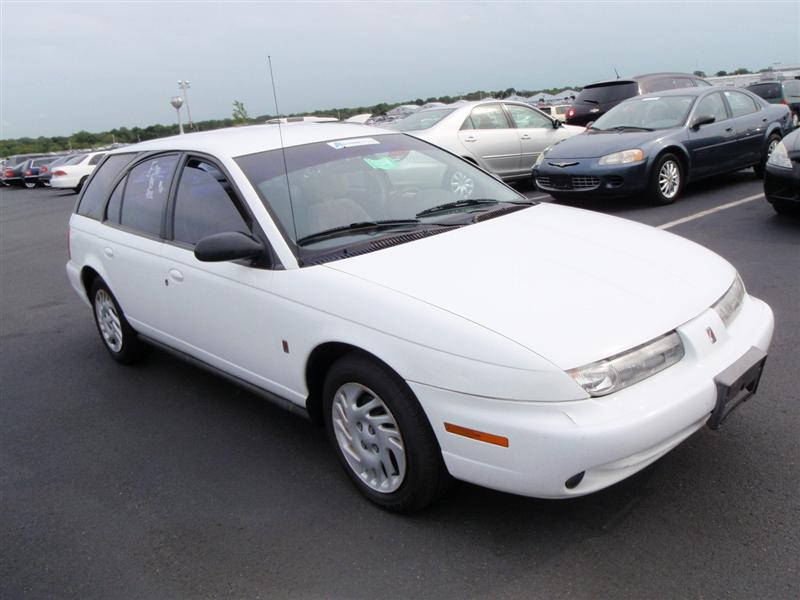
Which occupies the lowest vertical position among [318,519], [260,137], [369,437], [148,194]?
[318,519]

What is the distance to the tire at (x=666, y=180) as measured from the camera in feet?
27.7

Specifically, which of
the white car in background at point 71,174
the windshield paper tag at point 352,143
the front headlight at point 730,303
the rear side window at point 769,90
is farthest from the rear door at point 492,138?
the white car in background at point 71,174

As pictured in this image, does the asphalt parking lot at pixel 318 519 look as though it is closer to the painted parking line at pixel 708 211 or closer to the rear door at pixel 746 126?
the painted parking line at pixel 708 211

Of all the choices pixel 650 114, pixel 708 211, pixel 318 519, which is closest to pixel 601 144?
pixel 650 114

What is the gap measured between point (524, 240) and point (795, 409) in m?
1.58

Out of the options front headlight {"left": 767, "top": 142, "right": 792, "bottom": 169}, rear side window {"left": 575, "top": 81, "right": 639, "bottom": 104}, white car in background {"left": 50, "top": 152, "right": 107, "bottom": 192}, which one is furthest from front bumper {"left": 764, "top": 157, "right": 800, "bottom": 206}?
white car in background {"left": 50, "top": 152, "right": 107, "bottom": 192}

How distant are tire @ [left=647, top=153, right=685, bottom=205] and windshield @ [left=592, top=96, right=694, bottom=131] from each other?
57 cm

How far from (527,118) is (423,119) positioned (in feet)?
5.51

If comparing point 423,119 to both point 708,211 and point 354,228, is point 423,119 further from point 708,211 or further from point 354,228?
point 354,228

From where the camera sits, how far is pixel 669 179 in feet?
28.4

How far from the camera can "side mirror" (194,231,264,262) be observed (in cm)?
307

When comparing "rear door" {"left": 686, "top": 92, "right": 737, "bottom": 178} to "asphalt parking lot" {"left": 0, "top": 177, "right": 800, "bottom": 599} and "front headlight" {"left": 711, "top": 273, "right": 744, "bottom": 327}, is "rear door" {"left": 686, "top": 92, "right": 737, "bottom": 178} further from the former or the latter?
"front headlight" {"left": 711, "top": 273, "right": 744, "bottom": 327}

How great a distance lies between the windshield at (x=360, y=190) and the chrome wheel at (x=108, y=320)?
1902 millimetres

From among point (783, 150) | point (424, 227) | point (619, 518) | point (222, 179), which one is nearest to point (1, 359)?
point (222, 179)
